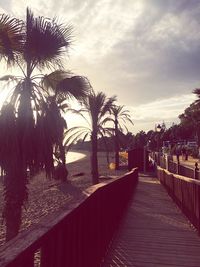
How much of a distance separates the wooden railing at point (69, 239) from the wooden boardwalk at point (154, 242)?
359 millimetres

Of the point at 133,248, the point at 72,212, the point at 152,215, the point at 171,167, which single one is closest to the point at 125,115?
the point at 171,167

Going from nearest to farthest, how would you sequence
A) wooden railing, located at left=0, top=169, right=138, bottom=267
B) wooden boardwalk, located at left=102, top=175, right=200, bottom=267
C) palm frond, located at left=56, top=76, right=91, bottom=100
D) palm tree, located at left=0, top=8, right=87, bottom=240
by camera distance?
wooden railing, located at left=0, top=169, right=138, bottom=267 < wooden boardwalk, located at left=102, top=175, right=200, bottom=267 < palm tree, located at left=0, top=8, right=87, bottom=240 < palm frond, located at left=56, top=76, right=91, bottom=100

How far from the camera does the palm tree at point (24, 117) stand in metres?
8.26

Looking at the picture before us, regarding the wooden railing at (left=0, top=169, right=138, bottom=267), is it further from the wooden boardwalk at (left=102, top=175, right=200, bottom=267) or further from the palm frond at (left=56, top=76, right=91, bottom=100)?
the palm frond at (left=56, top=76, right=91, bottom=100)

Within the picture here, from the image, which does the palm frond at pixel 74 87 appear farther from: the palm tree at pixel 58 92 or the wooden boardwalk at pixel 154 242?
the wooden boardwalk at pixel 154 242

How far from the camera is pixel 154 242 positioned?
6445 millimetres

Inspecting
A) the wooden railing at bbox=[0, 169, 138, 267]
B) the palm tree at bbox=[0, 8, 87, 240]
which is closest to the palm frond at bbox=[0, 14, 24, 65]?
the palm tree at bbox=[0, 8, 87, 240]

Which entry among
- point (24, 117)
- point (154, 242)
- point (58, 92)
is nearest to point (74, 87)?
point (58, 92)

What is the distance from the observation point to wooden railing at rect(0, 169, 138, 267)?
6.24 ft

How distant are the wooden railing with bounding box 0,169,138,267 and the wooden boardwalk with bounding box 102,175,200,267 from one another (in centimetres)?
36

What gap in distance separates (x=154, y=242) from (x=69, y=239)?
362 centimetres

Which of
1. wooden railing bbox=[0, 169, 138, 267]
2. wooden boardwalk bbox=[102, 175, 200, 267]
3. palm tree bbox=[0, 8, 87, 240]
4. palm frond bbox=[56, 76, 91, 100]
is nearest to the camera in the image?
wooden railing bbox=[0, 169, 138, 267]

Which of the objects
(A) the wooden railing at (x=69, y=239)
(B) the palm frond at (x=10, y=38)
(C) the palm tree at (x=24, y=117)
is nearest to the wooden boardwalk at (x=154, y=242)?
(A) the wooden railing at (x=69, y=239)

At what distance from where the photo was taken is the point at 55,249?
2.70 metres
